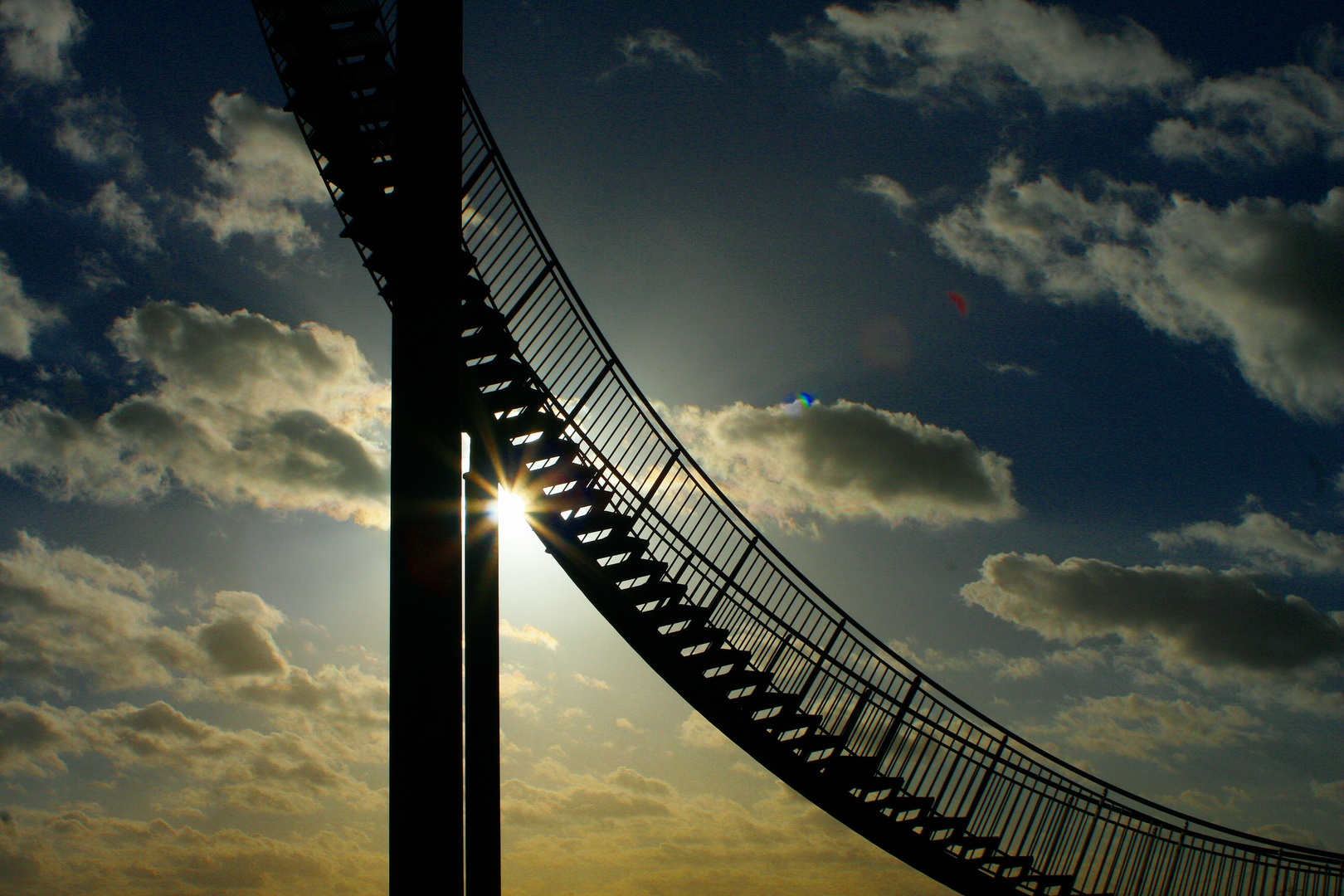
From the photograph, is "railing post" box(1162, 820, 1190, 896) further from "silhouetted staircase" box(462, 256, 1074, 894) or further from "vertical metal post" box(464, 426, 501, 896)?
"vertical metal post" box(464, 426, 501, 896)

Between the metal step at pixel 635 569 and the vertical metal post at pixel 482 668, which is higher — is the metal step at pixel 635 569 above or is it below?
above

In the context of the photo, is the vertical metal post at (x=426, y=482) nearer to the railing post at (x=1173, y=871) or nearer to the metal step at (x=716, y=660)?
the metal step at (x=716, y=660)

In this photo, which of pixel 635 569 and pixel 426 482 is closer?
pixel 426 482

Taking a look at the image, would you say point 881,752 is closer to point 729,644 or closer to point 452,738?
point 729,644

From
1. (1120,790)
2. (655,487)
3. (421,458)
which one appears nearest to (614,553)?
(655,487)

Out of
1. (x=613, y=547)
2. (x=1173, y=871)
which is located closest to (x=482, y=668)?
(x=613, y=547)

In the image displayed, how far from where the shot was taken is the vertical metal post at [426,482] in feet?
25.8

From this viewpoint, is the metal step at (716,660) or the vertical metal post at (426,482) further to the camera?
the metal step at (716,660)

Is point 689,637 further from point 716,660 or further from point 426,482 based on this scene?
point 426,482

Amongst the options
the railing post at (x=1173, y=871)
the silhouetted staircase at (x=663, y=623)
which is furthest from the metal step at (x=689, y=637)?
the railing post at (x=1173, y=871)

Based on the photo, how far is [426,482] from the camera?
863 cm

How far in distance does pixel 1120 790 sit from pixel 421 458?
10.6 m

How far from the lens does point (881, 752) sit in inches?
449

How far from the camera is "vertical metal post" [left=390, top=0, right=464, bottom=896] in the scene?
785 cm
